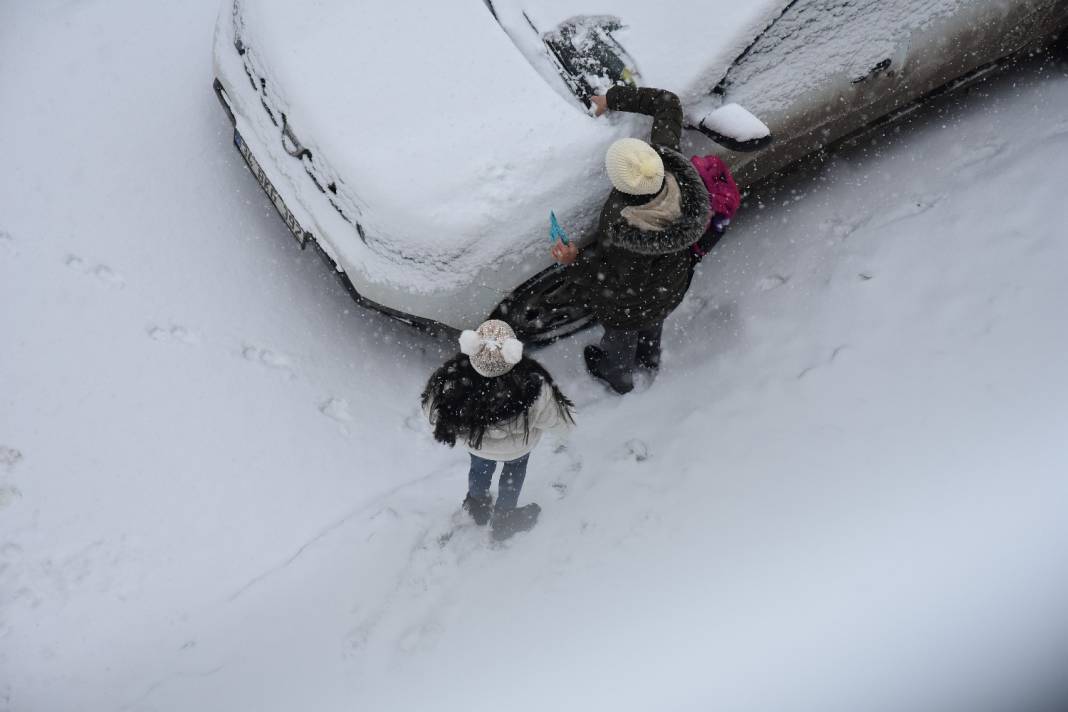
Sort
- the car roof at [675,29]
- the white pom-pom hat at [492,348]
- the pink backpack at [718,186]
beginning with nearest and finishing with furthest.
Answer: the white pom-pom hat at [492,348], the pink backpack at [718,186], the car roof at [675,29]

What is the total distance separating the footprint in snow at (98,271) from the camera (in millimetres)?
3727

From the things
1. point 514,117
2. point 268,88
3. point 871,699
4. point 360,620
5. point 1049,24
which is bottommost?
point 871,699

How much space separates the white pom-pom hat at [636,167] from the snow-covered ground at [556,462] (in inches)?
53.7

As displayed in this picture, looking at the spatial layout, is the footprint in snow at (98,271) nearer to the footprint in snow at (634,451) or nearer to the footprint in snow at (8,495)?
the footprint in snow at (8,495)

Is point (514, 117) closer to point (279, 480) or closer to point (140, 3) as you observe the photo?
point (279, 480)

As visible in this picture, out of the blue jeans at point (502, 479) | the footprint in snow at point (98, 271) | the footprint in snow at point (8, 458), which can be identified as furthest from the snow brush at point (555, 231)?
the footprint in snow at point (8, 458)

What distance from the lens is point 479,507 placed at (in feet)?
11.1

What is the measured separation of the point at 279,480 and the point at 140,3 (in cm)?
331

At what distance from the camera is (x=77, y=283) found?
372 centimetres

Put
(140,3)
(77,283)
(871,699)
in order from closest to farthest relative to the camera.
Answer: (871,699)
(77,283)
(140,3)

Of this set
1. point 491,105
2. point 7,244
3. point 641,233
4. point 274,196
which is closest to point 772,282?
point 641,233

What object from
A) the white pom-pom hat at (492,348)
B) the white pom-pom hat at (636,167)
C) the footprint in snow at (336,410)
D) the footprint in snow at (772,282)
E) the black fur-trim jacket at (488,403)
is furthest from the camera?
the footprint in snow at (772,282)

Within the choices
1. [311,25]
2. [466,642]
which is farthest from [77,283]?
[466,642]

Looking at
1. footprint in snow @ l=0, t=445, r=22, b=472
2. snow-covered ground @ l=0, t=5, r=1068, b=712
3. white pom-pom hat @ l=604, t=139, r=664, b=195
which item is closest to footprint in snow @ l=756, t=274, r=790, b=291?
snow-covered ground @ l=0, t=5, r=1068, b=712
